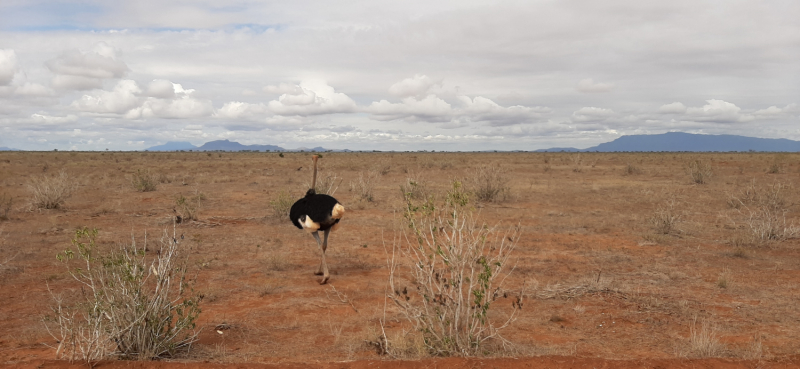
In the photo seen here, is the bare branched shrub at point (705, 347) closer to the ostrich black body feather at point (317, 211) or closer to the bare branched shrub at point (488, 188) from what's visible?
the ostrich black body feather at point (317, 211)

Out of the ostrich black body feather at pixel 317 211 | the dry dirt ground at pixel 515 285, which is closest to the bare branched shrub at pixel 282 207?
the dry dirt ground at pixel 515 285

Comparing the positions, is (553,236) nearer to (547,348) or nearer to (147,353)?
(547,348)

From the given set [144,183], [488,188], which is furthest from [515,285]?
[144,183]

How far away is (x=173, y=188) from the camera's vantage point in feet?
71.3

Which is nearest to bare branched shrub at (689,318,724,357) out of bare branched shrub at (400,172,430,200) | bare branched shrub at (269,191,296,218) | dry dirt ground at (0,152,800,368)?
dry dirt ground at (0,152,800,368)

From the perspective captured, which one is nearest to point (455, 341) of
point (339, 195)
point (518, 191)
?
point (339, 195)

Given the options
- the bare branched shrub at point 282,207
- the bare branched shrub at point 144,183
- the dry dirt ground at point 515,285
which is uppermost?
the bare branched shrub at point 144,183

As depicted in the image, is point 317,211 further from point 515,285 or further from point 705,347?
point 705,347

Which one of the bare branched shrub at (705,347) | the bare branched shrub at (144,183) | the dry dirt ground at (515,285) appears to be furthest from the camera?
the bare branched shrub at (144,183)

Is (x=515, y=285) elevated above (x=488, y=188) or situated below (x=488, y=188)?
below

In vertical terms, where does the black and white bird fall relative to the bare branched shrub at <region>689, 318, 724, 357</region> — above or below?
above

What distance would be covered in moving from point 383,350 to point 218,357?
5.32ft

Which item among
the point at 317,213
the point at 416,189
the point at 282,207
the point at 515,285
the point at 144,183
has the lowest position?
the point at 515,285

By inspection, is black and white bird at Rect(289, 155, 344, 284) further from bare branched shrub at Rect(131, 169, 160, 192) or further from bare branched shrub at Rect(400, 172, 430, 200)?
bare branched shrub at Rect(131, 169, 160, 192)
